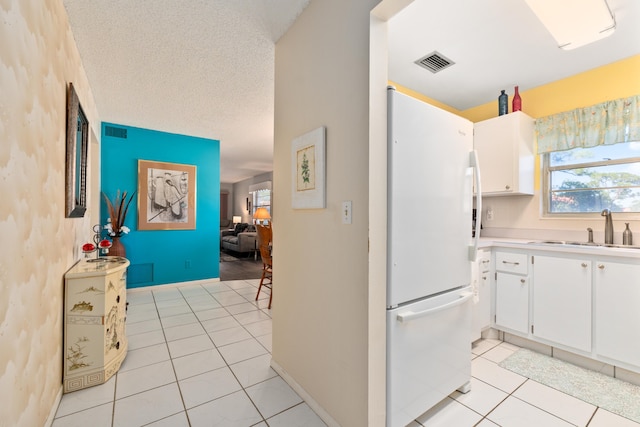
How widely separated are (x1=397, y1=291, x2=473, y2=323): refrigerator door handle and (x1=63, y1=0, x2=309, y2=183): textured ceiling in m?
1.88

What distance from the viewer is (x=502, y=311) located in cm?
249

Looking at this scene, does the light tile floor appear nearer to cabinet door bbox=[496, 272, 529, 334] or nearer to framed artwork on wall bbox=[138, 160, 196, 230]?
cabinet door bbox=[496, 272, 529, 334]

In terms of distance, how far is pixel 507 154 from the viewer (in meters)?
2.74

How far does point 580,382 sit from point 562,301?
0.55 metres

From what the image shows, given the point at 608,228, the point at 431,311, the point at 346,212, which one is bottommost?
the point at 431,311

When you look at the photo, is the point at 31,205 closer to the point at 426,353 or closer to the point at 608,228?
the point at 426,353

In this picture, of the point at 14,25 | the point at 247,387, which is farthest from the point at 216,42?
the point at 247,387

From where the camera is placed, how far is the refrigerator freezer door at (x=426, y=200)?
52.9 inches

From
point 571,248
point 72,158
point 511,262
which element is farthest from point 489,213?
point 72,158

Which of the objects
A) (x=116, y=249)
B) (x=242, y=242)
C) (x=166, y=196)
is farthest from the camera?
(x=242, y=242)

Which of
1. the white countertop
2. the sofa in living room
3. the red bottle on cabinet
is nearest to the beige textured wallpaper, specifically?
the white countertop

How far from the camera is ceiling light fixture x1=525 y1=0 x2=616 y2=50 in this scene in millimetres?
1642

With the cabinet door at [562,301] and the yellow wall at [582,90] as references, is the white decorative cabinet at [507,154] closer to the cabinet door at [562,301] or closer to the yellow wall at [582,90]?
the yellow wall at [582,90]

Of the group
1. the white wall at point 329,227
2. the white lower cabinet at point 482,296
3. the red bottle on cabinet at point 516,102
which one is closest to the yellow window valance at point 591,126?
the red bottle on cabinet at point 516,102
